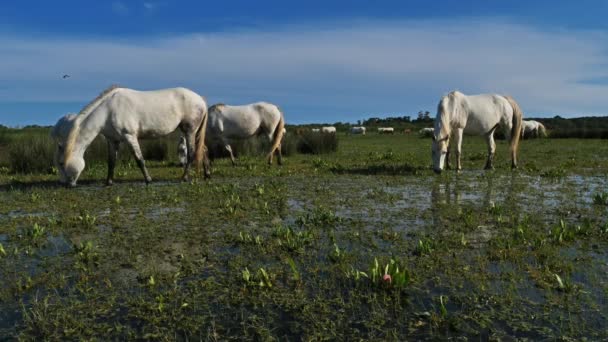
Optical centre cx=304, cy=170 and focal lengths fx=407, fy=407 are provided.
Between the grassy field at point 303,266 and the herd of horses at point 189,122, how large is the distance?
1430 millimetres

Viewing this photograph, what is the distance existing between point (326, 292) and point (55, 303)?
2.22 meters

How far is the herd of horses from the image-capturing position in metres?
8.96

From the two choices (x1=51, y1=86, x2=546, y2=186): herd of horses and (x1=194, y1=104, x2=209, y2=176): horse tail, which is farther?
(x1=194, y1=104, x2=209, y2=176): horse tail

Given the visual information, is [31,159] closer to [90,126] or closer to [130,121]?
[90,126]

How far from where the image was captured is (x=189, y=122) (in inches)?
404

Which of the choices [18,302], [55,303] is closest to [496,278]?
[55,303]

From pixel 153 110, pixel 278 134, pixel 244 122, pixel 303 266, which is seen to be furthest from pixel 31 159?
pixel 303 266

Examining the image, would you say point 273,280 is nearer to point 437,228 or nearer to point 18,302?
point 18,302

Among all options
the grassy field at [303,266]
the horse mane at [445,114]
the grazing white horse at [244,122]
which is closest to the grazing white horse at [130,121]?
the grassy field at [303,266]

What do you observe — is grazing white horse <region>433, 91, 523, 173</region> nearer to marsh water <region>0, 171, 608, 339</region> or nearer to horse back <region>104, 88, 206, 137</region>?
marsh water <region>0, 171, 608, 339</region>

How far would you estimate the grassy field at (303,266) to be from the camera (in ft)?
9.73

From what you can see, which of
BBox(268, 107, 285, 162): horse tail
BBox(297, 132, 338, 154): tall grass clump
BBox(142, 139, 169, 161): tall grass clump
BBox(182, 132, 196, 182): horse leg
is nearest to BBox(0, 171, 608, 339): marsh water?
BBox(182, 132, 196, 182): horse leg

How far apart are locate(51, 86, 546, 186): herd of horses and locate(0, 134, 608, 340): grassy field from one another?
1.43 metres

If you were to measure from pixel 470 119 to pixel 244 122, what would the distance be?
7244 mm
